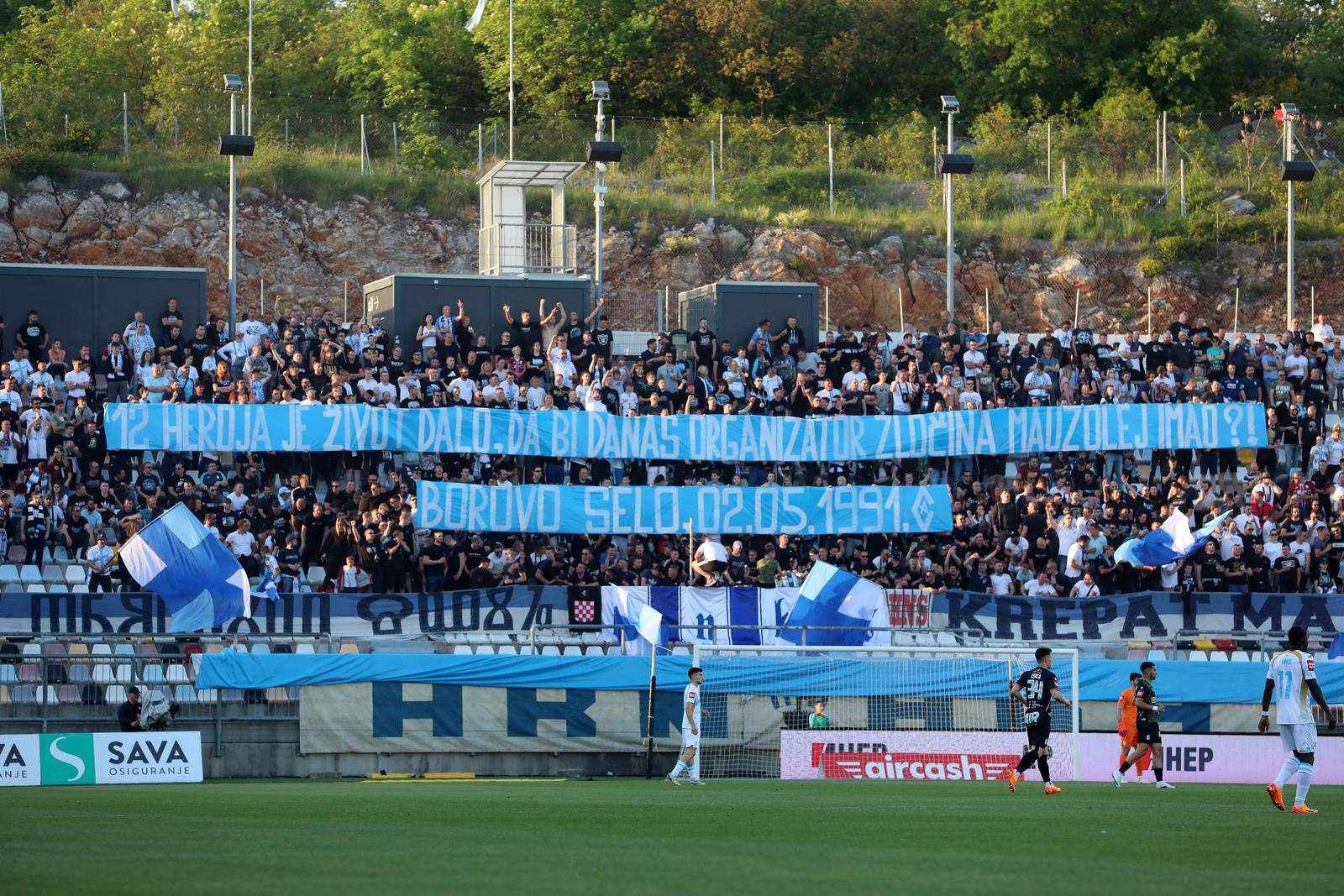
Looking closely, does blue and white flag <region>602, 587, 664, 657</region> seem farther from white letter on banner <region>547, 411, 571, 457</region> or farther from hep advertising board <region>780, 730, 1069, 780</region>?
white letter on banner <region>547, 411, 571, 457</region>

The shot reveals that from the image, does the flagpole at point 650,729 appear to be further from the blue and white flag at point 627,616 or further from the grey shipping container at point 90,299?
the grey shipping container at point 90,299

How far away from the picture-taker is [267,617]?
2977 centimetres

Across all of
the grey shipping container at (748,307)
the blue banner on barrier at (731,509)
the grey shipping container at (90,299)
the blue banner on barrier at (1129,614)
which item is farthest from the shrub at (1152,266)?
the grey shipping container at (90,299)

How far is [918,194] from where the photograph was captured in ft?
206

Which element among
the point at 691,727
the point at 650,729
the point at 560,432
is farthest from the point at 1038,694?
the point at 560,432

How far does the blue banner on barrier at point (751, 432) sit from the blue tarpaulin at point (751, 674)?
773 centimetres

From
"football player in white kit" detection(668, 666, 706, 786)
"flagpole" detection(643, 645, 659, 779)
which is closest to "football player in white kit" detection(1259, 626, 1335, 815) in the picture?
"football player in white kit" detection(668, 666, 706, 786)

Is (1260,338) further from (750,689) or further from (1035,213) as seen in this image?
(1035,213)

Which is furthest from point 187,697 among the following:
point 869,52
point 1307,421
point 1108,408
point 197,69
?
point 869,52

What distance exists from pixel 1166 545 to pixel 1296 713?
15569mm

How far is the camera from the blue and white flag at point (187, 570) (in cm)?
2752

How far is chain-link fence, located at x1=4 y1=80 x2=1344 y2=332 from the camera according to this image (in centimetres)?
6003

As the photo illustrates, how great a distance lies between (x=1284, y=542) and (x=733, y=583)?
10.8m

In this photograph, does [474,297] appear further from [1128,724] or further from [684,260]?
[1128,724]
